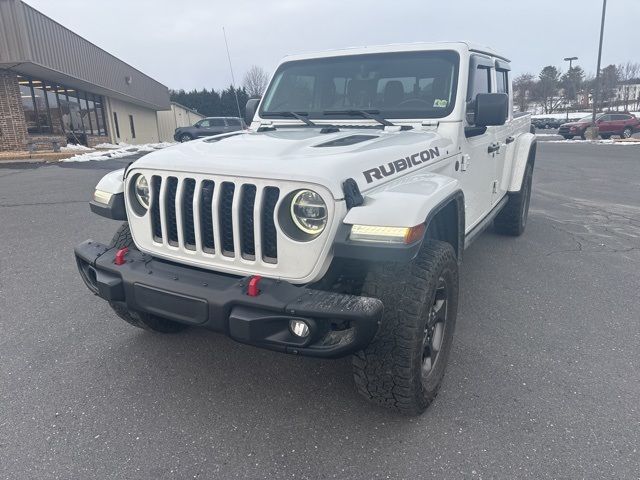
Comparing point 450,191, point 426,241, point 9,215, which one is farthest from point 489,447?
point 9,215

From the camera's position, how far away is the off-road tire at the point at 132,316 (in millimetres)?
2730

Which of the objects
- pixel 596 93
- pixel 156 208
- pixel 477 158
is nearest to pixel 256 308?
pixel 156 208

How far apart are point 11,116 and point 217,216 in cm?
1804

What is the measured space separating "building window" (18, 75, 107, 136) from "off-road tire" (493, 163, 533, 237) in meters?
17.7

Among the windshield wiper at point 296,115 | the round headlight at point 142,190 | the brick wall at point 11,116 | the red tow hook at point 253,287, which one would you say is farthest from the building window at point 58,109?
the red tow hook at point 253,287

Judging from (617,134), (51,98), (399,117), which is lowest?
(617,134)

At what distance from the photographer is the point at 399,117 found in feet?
11.1

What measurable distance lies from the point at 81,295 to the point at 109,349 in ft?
3.53

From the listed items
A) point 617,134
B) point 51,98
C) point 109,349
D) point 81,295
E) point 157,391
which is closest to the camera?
point 157,391

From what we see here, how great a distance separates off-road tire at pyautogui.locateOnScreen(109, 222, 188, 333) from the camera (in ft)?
8.96

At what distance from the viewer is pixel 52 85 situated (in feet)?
62.2

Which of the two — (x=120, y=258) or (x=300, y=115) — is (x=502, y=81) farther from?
(x=120, y=258)

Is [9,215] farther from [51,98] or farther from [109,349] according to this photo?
[51,98]

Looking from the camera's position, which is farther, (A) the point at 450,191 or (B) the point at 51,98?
(B) the point at 51,98
